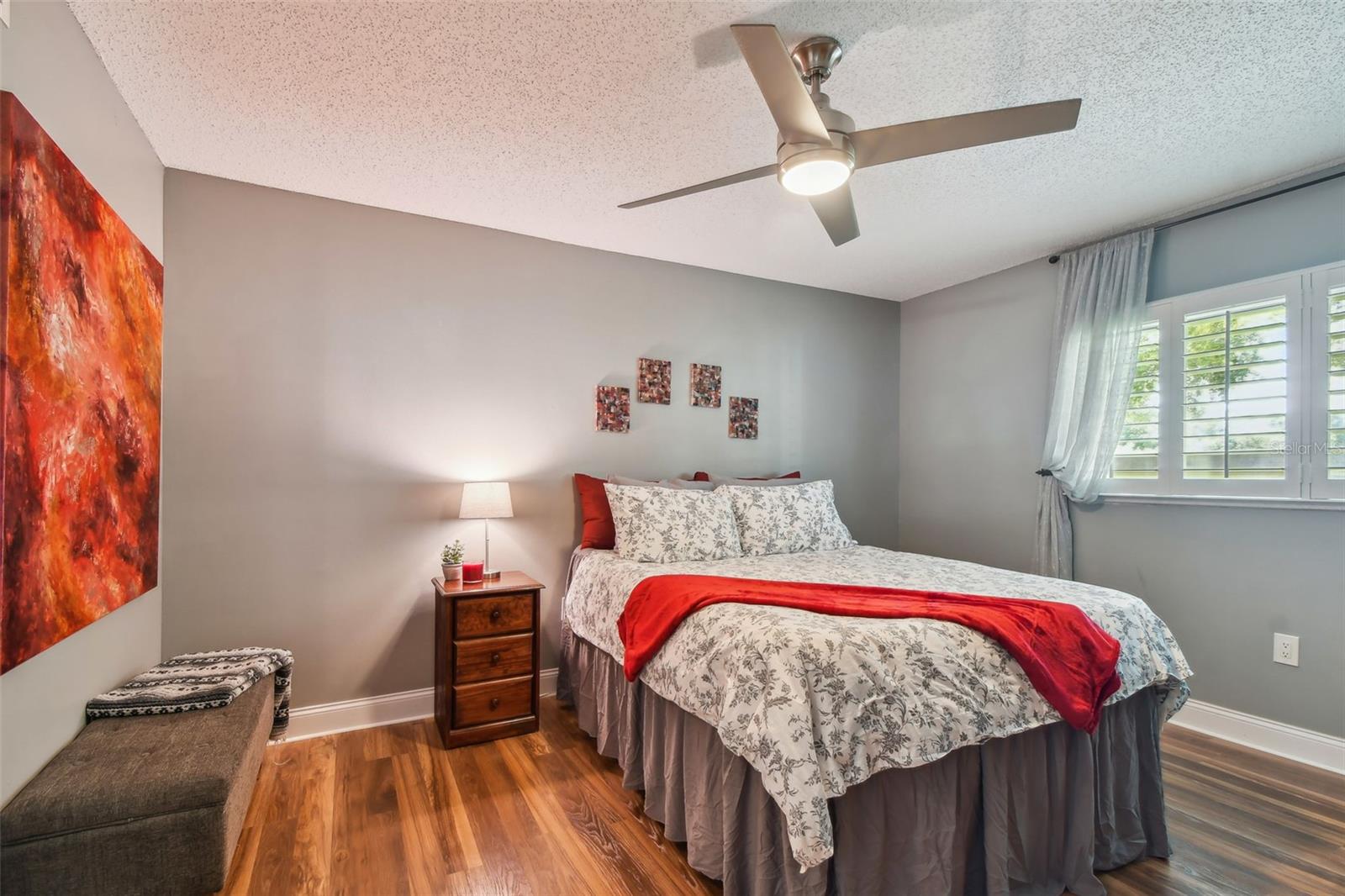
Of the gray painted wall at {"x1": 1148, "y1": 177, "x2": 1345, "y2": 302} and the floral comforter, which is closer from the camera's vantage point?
the floral comforter

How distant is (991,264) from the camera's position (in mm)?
3934

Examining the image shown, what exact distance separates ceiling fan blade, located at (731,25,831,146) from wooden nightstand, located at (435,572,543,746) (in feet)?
7.10

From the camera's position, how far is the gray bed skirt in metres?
1.61

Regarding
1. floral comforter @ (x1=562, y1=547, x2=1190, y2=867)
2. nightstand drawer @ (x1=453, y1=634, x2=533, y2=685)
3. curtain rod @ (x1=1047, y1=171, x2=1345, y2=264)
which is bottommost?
nightstand drawer @ (x1=453, y1=634, x2=533, y2=685)

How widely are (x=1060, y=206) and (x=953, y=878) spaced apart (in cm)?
294

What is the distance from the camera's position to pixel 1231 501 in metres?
2.91

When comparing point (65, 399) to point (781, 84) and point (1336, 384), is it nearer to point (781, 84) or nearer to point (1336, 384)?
point (781, 84)

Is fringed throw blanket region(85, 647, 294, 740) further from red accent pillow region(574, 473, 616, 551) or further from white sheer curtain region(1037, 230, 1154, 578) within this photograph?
white sheer curtain region(1037, 230, 1154, 578)

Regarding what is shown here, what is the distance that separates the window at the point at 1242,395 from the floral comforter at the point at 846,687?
130 centimetres

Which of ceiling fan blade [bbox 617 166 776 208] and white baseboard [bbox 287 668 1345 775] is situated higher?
ceiling fan blade [bbox 617 166 776 208]

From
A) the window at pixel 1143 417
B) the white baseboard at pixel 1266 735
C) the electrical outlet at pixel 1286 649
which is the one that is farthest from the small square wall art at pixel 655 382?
the electrical outlet at pixel 1286 649

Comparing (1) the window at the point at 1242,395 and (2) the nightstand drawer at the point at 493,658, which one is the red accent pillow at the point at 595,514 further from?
(1) the window at the point at 1242,395

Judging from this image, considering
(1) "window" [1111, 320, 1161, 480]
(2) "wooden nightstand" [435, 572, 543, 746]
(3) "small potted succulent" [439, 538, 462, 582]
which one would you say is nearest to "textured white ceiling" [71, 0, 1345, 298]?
(1) "window" [1111, 320, 1161, 480]

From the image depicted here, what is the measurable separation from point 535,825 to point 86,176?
2506mm
